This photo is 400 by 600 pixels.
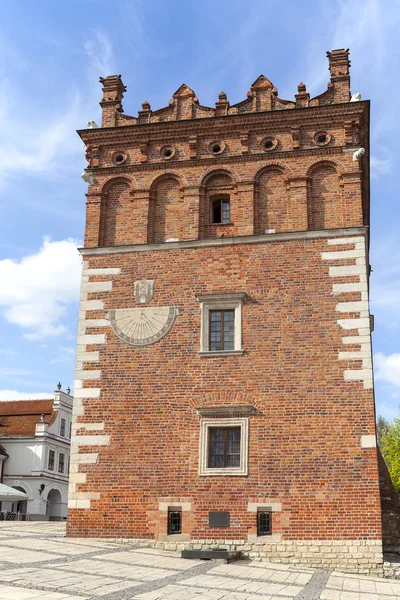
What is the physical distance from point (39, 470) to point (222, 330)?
111 feet

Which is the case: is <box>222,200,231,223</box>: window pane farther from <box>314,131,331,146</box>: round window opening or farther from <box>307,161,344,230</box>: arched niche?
<box>314,131,331,146</box>: round window opening

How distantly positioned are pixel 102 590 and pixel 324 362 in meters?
8.46

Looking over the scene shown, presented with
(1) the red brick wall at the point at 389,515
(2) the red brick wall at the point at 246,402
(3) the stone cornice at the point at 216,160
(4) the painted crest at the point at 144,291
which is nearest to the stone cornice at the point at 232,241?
(2) the red brick wall at the point at 246,402

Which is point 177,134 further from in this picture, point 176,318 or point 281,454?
point 281,454

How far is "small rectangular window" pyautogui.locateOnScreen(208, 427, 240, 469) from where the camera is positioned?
54.1ft

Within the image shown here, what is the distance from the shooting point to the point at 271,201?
61.0 ft

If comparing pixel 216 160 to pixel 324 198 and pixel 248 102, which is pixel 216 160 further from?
pixel 324 198

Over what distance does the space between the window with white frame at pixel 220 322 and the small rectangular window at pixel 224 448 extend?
198cm

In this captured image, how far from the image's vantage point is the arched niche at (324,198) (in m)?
18.0

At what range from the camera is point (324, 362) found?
54.4 feet

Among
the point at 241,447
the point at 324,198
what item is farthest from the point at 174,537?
the point at 324,198

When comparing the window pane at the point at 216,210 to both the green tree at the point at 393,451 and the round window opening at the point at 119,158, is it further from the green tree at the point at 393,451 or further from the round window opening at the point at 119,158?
the green tree at the point at 393,451

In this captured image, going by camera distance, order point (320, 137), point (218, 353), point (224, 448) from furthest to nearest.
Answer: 1. point (320, 137)
2. point (218, 353)
3. point (224, 448)

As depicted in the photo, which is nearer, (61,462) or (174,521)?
(174,521)
